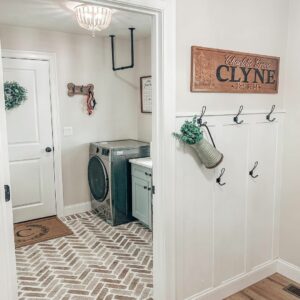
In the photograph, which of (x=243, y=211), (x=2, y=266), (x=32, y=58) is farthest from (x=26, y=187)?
(x=243, y=211)

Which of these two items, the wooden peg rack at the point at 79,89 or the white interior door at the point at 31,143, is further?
the wooden peg rack at the point at 79,89

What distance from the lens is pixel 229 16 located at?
2150 millimetres

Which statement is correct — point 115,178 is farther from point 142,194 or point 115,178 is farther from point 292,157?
point 292,157

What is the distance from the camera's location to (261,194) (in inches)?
101

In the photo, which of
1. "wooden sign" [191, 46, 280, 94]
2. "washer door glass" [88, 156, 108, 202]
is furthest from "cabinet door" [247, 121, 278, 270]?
"washer door glass" [88, 156, 108, 202]

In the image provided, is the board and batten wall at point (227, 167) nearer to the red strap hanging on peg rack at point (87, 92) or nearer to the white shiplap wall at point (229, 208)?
the white shiplap wall at point (229, 208)

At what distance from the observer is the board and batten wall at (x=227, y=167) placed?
2035mm

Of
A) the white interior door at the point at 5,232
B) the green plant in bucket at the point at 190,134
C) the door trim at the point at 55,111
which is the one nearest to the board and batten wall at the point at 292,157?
the green plant in bucket at the point at 190,134

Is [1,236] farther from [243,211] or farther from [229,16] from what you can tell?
[229,16]

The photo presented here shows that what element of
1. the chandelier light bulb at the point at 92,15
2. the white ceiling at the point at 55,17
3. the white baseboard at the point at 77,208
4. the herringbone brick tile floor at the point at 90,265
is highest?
the white ceiling at the point at 55,17

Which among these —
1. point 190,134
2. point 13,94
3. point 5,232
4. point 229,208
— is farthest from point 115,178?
point 5,232

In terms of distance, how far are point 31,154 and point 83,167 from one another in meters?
0.72

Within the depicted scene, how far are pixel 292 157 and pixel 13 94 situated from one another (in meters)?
3.13

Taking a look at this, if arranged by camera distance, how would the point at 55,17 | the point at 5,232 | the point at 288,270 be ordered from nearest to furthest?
the point at 5,232 < the point at 288,270 < the point at 55,17
